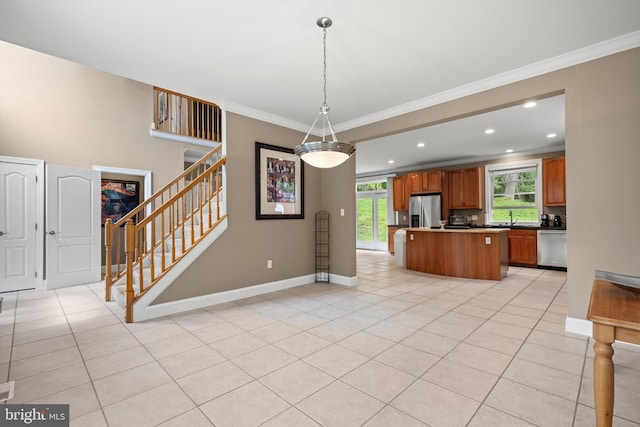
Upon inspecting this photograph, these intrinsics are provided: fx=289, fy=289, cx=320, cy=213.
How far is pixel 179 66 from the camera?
9.80 ft

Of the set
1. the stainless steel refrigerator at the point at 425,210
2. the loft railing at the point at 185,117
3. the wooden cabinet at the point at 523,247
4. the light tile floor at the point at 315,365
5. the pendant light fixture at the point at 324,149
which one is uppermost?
the loft railing at the point at 185,117

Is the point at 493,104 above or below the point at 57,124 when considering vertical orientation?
below

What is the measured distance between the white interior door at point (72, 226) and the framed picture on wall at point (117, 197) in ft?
3.22

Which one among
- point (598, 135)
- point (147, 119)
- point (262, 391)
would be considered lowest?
point (262, 391)

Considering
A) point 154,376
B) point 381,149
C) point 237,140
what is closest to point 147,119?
point 237,140

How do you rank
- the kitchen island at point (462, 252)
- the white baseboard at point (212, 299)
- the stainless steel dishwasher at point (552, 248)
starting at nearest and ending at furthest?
the white baseboard at point (212, 299) < the kitchen island at point (462, 252) < the stainless steel dishwasher at point (552, 248)

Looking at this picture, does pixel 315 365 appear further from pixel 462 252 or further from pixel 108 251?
pixel 462 252

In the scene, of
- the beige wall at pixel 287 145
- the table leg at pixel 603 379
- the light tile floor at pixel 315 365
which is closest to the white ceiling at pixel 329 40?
the beige wall at pixel 287 145

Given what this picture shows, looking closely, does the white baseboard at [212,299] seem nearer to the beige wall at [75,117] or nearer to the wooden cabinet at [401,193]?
the beige wall at [75,117]

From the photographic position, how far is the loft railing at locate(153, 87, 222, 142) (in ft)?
21.1

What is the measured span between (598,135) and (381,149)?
4171mm

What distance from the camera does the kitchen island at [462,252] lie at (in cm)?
518

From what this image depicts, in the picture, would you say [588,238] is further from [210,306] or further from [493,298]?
[210,306]

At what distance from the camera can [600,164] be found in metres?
2.69
